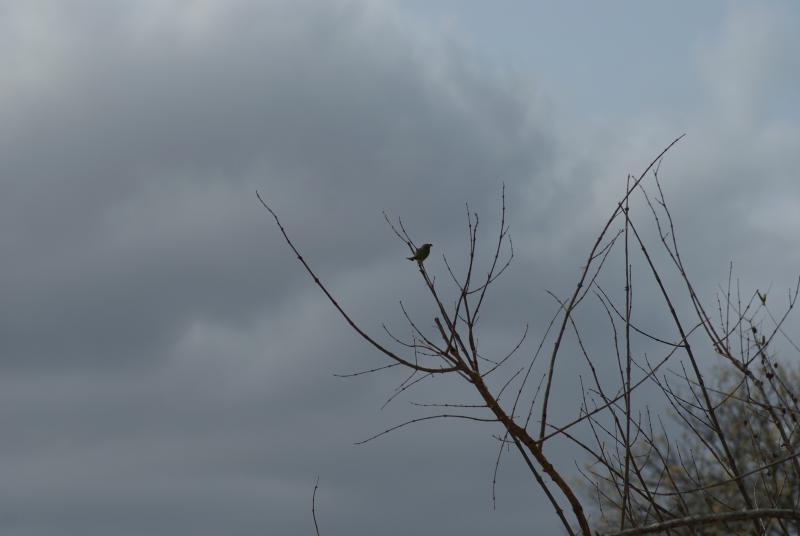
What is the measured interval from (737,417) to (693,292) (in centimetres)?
1700

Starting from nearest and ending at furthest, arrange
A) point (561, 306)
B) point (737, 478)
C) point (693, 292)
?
point (737, 478) → point (561, 306) → point (693, 292)

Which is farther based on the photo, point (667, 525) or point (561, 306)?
point (561, 306)

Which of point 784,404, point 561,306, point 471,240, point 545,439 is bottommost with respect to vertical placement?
point 545,439

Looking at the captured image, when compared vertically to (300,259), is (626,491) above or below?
below

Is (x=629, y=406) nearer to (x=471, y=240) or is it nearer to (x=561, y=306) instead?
(x=561, y=306)

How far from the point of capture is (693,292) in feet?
14.9

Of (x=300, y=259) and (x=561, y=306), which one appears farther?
(x=561, y=306)

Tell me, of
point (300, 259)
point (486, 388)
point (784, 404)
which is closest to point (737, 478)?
point (486, 388)

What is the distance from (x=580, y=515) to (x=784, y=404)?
161 cm

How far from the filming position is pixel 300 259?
12.5ft

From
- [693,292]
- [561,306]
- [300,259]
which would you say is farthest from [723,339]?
[300,259]

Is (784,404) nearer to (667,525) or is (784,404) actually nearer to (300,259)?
(667,525)

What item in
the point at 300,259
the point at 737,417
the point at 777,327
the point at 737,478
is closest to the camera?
the point at 737,478

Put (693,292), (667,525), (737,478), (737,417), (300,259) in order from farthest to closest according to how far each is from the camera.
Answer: (737,417)
(693,292)
(300,259)
(737,478)
(667,525)
